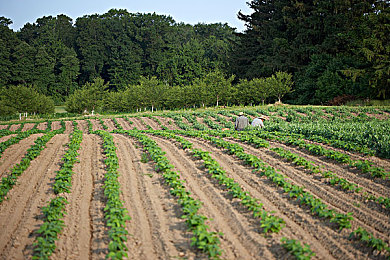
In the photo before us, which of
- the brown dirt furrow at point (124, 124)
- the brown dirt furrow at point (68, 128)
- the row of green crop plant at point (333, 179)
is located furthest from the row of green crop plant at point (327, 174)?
the brown dirt furrow at point (68, 128)

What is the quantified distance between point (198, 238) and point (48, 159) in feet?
23.4

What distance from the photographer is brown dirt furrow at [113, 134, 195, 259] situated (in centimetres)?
528

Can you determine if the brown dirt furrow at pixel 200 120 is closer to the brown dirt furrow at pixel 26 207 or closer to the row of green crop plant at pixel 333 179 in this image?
the row of green crop plant at pixel 333 179

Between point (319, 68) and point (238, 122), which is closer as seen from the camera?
point (238, 122)

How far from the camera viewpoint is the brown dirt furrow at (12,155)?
9.34 m

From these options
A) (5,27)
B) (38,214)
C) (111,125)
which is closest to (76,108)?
(111,125)

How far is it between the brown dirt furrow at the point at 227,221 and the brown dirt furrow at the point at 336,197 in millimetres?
2067

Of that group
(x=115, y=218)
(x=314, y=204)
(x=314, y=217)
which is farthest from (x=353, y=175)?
(x=115, y=218)

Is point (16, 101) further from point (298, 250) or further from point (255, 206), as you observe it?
point (298, 250)

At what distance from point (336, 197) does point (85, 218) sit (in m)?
5.66

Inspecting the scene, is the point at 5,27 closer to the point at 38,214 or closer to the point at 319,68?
the point at 319,68

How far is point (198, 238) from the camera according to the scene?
17.3ft

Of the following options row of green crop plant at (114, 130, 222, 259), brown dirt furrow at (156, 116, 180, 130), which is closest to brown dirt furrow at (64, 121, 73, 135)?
brown dirt furrow at (156, 116, 180, 130)

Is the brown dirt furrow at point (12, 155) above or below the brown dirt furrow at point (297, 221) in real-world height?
above
